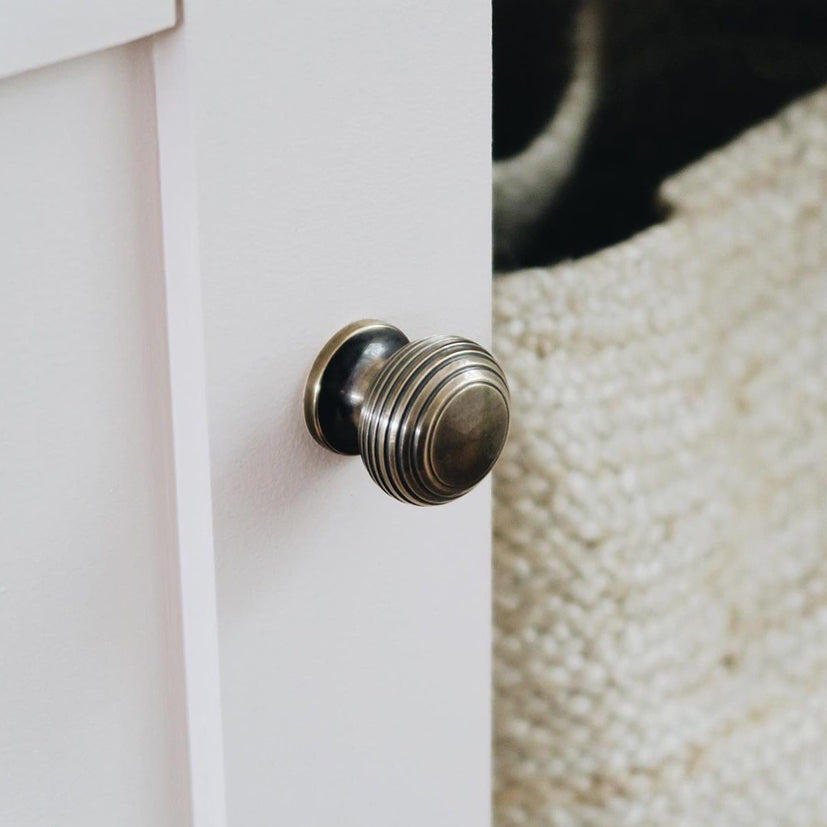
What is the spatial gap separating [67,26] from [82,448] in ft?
0.24

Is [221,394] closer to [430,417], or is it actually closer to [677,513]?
[430,417]

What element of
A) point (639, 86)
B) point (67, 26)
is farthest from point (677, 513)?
point (67, 26)

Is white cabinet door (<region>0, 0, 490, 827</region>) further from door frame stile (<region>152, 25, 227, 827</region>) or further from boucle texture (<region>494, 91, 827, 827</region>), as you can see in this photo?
boucle texture (<region>494, 91, 827, 827</region>)

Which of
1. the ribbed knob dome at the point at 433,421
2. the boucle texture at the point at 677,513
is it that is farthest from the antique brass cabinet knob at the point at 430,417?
the boucle texture at the point at 677,513

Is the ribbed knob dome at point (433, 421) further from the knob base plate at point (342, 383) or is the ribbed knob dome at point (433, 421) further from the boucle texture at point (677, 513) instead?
the boucle texture at point (677, 513)

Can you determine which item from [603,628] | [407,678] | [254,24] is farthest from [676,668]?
[254,24]

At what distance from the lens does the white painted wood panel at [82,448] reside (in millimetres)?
203

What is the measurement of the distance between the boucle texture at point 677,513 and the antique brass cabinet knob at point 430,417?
0.16 metres

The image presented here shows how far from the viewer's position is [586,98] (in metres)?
0.43

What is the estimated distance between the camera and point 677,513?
0.42m

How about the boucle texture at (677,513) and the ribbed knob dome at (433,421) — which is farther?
the boucle texture at (677,513)

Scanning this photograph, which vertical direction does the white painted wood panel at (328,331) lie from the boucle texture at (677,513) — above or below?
above

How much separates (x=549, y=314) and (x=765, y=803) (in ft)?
0.66

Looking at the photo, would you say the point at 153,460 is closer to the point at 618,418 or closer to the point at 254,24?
the point at 254,24
